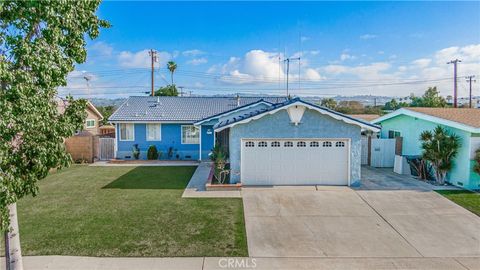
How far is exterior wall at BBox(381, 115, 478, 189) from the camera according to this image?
13625 millimetres

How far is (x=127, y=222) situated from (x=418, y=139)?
14976 millimetres

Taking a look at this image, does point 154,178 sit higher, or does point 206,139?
point 206,139

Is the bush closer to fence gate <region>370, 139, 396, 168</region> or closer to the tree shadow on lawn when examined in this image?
the tree shadow on lawn

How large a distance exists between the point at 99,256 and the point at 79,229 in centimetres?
201

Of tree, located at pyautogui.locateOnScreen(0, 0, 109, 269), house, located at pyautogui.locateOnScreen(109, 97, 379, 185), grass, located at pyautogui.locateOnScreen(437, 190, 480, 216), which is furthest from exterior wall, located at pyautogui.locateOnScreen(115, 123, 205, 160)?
tree, located at pyautogui.locateOnScreen(0, 0, 109, 269)

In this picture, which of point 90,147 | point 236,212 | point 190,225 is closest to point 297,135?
point 236,212

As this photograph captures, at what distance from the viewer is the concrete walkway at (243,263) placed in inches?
272

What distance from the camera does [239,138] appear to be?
555 inches

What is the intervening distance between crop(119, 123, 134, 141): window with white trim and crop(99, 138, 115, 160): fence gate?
77 cm

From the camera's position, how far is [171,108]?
24266 millimetres

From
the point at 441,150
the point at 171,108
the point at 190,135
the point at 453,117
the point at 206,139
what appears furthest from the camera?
the point at 171,108

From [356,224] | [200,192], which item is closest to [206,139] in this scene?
[200,192]

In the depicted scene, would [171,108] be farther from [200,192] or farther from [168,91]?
[168,91]

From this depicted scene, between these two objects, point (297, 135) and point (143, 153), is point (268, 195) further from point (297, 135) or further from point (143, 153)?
point (143, 153)
